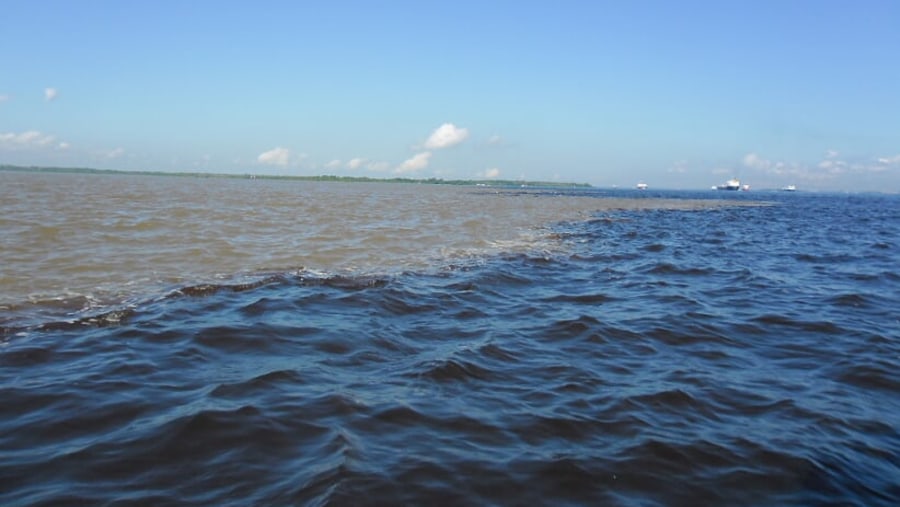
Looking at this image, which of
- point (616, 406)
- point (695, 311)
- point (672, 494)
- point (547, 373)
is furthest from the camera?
point (695, 311)

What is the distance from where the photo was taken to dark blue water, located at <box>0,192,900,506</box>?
4.12 metres

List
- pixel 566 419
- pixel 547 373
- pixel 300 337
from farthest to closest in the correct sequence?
1. pixel 300 337
2. pixel 547 373
3. pixel 566 419

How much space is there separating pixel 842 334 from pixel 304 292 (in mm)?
9176

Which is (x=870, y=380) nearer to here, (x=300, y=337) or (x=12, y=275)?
(x=300, y=337)

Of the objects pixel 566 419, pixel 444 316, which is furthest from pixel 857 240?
pixel 566 419

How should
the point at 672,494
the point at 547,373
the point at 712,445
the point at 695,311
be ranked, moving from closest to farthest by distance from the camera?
the point at 672,494, the point at 712,445, the point at 547,373, the point at 695,311

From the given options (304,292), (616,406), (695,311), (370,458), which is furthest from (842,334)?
(304,292)

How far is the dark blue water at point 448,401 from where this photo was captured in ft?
13.5

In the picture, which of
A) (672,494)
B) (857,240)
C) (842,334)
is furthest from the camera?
(857,240)

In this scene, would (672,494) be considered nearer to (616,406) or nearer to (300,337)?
(616,406)

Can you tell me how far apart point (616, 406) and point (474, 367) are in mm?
1754

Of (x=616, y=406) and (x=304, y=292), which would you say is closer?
(x=616, y=406)

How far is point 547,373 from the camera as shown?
6641 mm

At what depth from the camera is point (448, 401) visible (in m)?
5.63
